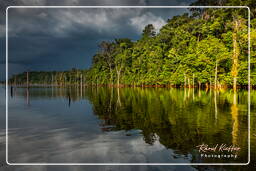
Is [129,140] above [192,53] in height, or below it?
below

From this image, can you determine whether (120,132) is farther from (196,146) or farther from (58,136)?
(196,146)

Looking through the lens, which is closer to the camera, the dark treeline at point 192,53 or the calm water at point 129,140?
the calm water at point 129,140

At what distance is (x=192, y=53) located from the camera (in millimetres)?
50781

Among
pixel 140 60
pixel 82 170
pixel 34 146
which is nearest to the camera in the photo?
pixel 82 170

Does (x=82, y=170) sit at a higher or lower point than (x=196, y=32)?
lower

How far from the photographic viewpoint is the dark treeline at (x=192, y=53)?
123ft

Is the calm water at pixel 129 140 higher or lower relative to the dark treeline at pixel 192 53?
lower

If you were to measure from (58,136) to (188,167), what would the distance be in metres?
7.14

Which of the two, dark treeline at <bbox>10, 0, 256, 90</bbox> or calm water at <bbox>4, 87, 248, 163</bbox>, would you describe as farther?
dark treeline at <bbox>10, 0, 256, 90</bbox>

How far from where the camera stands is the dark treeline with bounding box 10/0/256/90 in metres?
37.4

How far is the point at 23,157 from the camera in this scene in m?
A: 8.59

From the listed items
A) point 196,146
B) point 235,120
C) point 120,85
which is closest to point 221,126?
point 235,120

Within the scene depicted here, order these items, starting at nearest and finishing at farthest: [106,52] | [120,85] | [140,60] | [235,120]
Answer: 1. [235,120]
2. [106,52]
3. [140,60]
4. [120,85]

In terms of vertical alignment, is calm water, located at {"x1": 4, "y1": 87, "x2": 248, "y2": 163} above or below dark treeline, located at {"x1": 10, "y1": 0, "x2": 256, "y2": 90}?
below
